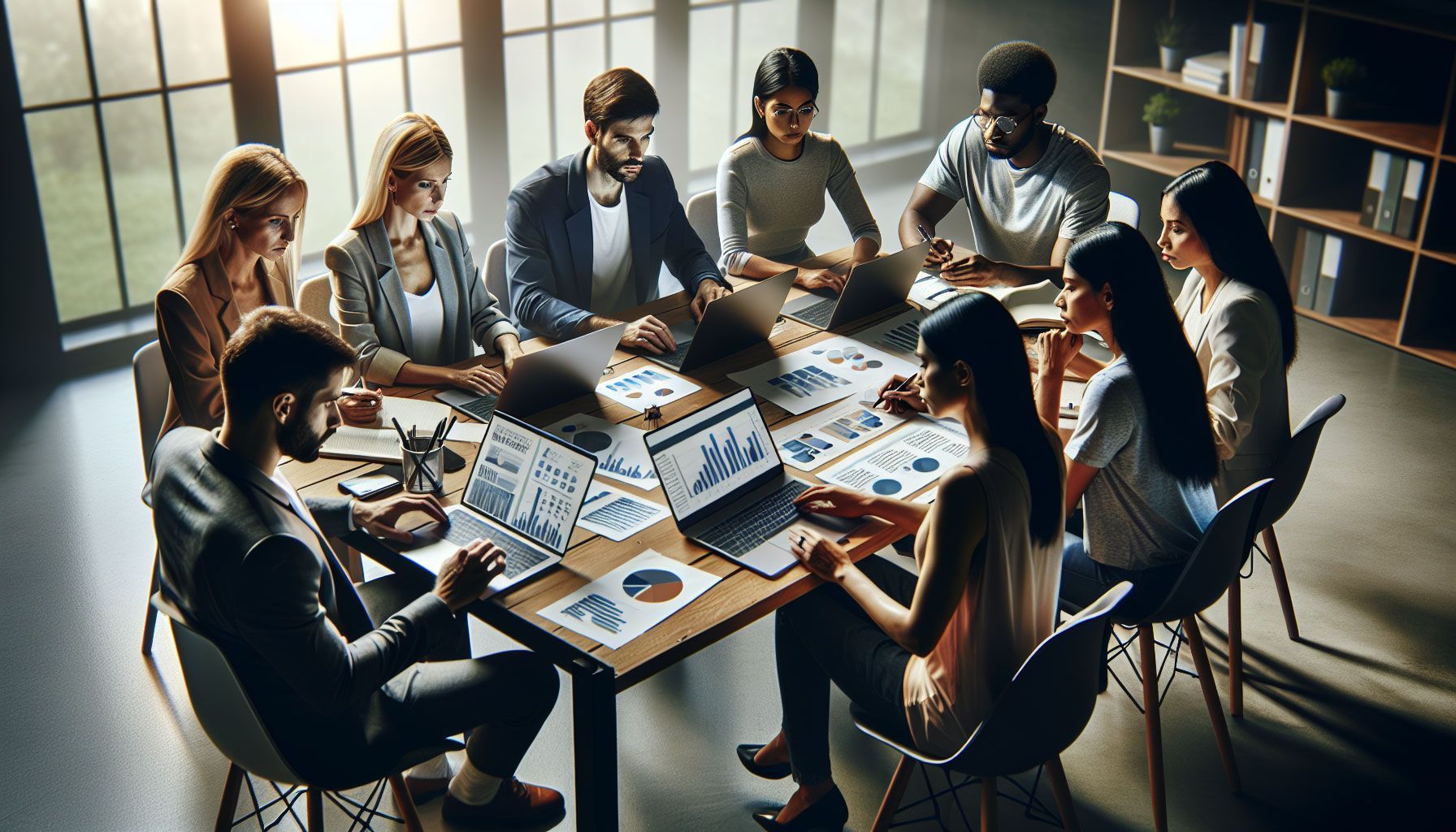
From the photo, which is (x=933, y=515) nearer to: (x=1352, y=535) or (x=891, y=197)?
(x=1352, y=535)

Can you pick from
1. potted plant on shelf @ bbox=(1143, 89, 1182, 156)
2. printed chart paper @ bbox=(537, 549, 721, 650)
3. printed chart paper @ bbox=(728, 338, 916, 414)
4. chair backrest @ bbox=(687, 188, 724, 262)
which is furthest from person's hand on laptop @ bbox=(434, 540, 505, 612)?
potted plant on shelf @ bbox=(1143, 89, 1182, 156)

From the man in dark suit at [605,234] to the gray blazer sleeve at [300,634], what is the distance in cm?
145

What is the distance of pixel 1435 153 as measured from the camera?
534 centimetres

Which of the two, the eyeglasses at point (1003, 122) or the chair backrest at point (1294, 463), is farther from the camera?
the eyeglasses at point (1003, 122)

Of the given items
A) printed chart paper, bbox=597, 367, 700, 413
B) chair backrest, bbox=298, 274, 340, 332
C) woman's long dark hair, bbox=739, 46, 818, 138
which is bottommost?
printed chart paper, bbox=597, 367, 700, 413

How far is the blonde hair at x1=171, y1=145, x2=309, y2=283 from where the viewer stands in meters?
3.25

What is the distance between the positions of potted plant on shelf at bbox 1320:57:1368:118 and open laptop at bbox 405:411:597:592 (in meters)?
4.37

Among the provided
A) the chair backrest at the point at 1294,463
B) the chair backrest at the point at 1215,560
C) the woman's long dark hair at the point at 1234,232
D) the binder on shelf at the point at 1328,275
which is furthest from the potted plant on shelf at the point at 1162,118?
the chair backrest at the point at 1215,560

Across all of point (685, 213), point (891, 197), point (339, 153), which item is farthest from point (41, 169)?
point (685, 213)

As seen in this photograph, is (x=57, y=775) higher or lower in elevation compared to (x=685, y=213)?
lower

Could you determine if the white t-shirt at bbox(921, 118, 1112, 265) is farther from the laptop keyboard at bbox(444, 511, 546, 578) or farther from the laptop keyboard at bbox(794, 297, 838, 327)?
the laptop keyboard at bbox(444, 511, 546, 578)

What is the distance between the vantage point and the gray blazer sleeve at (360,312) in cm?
344

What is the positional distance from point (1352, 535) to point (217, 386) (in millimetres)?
3476

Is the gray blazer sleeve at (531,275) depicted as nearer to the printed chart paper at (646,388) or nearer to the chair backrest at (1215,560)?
the printed chart paper at (646,388)
